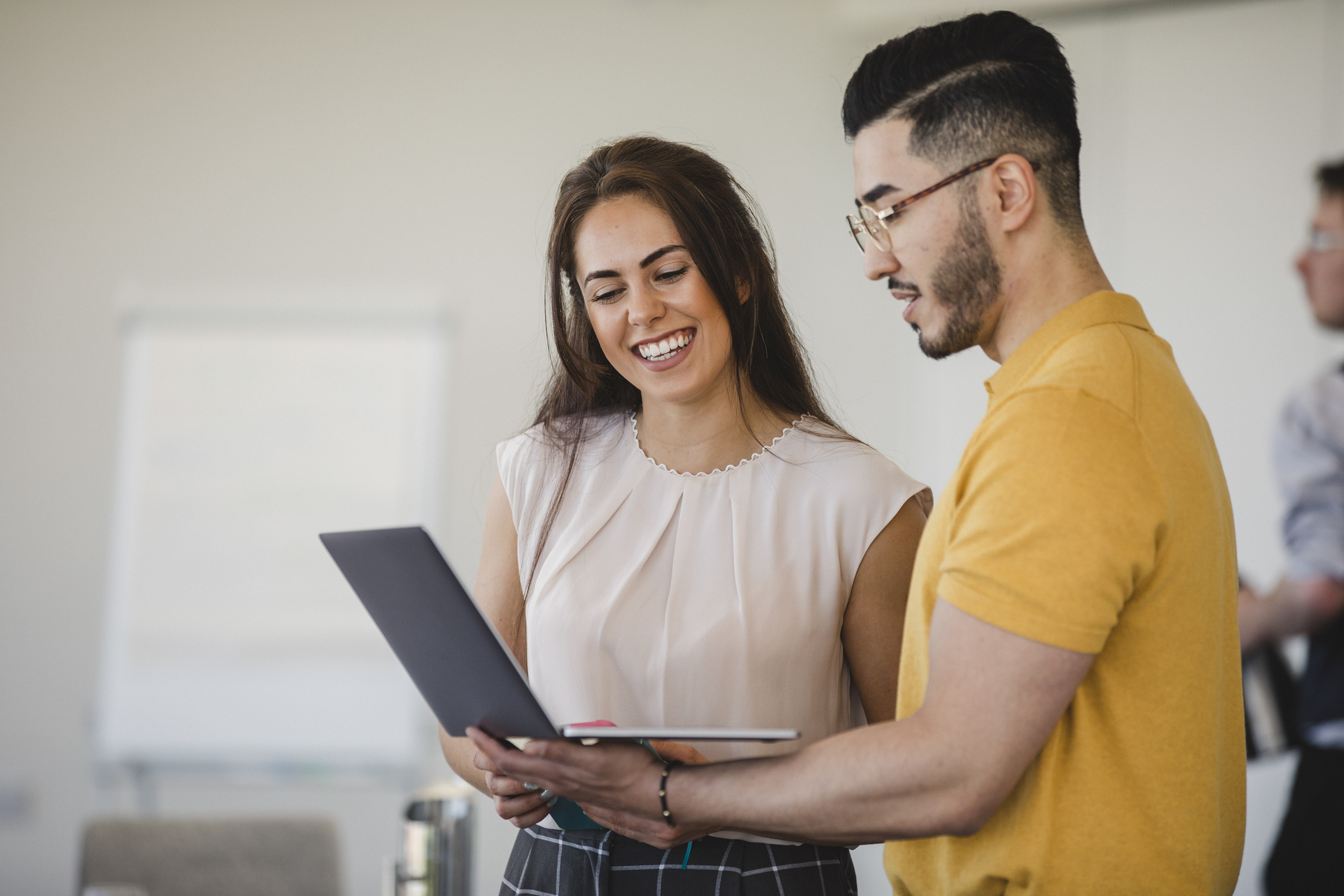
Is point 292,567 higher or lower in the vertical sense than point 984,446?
lower

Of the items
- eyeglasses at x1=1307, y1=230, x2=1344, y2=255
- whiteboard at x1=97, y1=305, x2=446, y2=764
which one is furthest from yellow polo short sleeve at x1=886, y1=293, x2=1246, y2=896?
whiteboard at x1=97, y1=305, x2=446, y2=764

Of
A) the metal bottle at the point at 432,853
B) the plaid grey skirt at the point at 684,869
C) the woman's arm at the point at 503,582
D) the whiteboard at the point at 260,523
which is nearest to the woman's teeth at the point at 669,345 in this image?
the woman's arm at the point at 503,582

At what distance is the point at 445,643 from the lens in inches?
42.9

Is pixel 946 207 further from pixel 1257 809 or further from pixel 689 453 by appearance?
pixel 1257 809

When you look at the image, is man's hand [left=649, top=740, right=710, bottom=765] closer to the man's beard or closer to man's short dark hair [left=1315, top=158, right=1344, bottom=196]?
the man's beard

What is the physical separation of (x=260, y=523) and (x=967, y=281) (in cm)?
321

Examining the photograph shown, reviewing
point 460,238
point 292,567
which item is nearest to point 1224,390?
point 460,238

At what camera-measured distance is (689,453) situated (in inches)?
60.8

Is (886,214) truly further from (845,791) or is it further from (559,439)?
(559,439)

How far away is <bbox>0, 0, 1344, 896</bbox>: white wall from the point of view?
3.60 m

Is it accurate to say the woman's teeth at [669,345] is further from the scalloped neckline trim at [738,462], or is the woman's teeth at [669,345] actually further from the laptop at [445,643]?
the laptop at [445,643]

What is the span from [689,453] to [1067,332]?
651mm

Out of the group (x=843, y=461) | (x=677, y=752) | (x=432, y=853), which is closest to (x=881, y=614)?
(x=843, y=461)

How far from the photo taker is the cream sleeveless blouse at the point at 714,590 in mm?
1360
